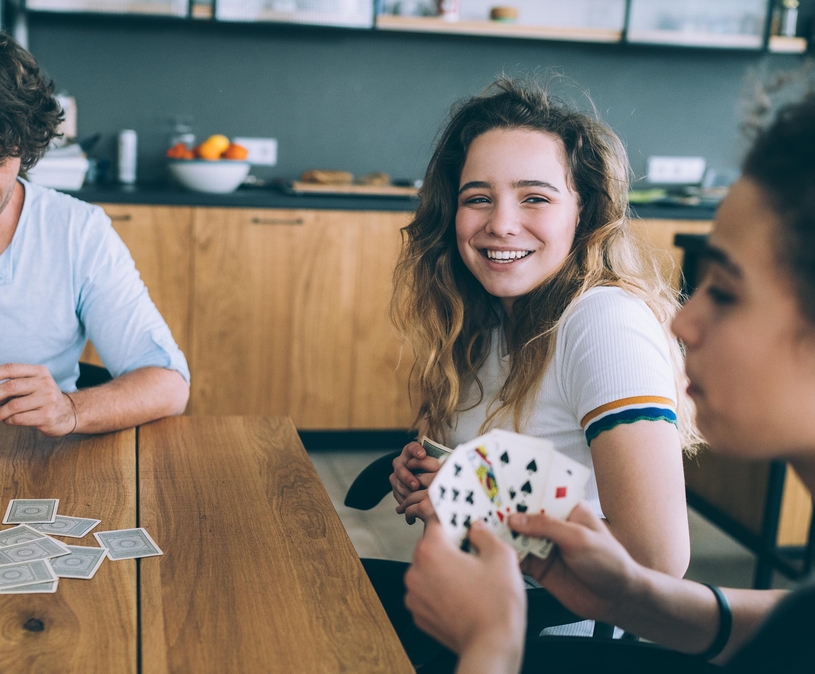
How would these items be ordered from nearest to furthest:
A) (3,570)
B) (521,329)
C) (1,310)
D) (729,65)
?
(3,570) → (521,329) → (1,310) → (729,65)

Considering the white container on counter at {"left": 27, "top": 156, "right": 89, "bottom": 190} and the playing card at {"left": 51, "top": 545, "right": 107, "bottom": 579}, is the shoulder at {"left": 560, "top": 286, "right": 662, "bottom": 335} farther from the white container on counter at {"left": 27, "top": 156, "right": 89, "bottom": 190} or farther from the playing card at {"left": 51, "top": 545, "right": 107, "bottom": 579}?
the white container on counter at {"left": 27, "top": 156, "right": 89, "bottom": 190}

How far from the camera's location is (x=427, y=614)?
34.0 inches

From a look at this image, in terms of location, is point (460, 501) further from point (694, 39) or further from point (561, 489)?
point (694, 39)

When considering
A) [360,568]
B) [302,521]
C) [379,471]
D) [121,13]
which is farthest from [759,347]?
[121,13]

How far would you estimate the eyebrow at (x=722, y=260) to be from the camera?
77cm

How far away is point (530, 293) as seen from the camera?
1.52 metres

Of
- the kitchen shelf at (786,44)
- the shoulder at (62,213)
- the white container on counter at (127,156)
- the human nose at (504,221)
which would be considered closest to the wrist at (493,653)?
the human nose at (504,221)

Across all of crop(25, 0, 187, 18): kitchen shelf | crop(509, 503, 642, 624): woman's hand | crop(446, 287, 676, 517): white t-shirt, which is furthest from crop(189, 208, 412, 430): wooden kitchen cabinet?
crop(509, 503, 642, 624): woman's hand

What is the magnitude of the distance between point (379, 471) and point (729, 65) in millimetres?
3553

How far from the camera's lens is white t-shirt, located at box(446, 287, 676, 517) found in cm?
120

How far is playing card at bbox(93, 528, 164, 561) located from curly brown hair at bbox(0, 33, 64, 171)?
2.98 feet

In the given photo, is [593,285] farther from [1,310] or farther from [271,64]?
[271,64]

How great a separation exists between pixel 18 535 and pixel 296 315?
2.50 metres

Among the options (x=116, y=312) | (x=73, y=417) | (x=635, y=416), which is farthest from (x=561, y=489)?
(x=116, y=312)
